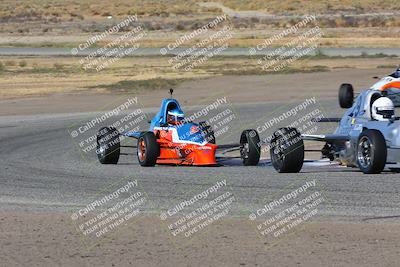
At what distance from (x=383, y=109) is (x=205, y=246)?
7407 mm

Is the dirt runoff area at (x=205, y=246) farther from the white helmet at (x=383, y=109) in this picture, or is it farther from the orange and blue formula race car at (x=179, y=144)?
the orange and blue formula race car at (x=179, y=144)

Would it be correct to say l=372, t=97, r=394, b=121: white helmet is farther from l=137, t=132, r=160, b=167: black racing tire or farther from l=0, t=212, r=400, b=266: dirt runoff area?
l=0, t=212, r=400, b=266: dirt runoff area

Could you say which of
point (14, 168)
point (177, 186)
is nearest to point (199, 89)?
point (14, 168)

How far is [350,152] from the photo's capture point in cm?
1908

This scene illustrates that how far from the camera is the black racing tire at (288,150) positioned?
1808 centimetres

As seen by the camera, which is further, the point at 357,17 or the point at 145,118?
the point at 357,17

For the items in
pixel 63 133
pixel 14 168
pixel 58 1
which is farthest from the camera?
pixel 58 1

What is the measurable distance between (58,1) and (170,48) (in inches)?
3371

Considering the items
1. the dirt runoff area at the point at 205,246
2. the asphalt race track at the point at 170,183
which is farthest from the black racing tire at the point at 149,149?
the dirt runoff area at the point at 205,246

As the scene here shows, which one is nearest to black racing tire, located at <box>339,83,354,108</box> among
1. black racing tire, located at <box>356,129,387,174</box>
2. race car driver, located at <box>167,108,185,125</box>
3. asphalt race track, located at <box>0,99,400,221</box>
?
asphalt race track, located at <box>0,99,400,221</box>

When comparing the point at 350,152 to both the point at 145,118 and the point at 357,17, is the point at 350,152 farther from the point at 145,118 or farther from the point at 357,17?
the point at 357,17

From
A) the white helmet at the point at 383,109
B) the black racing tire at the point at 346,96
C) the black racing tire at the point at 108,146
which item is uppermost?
the black racing tire at the point at 108,146

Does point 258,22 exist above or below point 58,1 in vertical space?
below

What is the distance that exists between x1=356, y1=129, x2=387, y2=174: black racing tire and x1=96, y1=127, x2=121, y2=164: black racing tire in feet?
20.6
